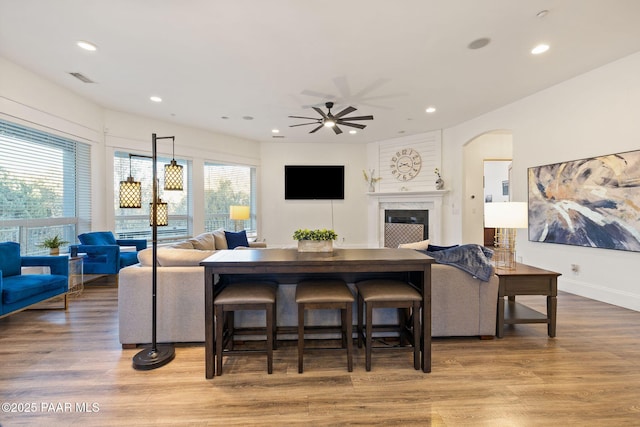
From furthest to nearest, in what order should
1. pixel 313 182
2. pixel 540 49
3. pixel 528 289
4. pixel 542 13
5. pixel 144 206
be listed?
1. pixel 313 182
2. pixel 144 206
3. pixel 540 49
4. pixel 528 289
5. pixel 542 13

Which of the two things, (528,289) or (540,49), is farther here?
(540,49)

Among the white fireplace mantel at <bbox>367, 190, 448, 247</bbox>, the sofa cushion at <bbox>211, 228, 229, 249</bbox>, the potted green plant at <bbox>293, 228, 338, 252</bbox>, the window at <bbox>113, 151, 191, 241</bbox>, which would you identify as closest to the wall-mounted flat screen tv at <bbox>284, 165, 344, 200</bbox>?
the white fireplace mantel at <bbox>367, 190, 448, 247</bbox>

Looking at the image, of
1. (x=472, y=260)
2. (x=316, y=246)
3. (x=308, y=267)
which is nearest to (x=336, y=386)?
(x=308, y=267)

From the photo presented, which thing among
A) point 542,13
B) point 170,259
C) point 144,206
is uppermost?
point 542,13

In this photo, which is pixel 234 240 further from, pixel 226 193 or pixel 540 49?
pixel 540 49

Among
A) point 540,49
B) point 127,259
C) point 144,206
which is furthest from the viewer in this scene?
point 144,206

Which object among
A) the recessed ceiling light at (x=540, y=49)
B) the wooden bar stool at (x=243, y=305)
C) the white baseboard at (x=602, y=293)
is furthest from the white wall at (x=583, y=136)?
the wooden bar stool at (x=243, y=305)

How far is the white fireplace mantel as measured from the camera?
6562mm

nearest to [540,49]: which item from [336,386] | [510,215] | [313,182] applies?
[510,215]

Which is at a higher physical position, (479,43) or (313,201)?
(479,43)

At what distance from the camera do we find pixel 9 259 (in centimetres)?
319

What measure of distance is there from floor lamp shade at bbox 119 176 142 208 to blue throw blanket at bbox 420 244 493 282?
262 cm

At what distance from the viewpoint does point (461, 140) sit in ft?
19.6

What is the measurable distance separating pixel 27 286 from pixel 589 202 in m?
6.46
